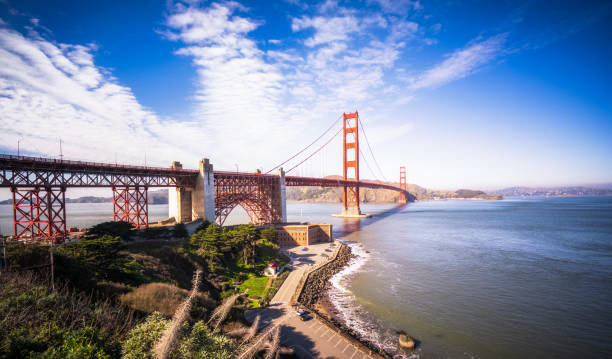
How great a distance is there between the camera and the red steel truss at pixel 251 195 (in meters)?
39.0

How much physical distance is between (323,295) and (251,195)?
83.2ft

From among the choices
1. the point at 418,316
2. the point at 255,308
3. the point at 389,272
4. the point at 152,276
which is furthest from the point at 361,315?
the point at 152,276

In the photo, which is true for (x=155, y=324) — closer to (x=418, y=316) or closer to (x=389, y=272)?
(x=418, y=316)

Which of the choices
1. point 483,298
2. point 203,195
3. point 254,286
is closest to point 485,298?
point 483,298

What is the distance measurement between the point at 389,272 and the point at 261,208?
2644 centimetres

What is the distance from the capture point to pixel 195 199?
32938mm

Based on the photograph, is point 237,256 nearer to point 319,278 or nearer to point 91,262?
point 319,278

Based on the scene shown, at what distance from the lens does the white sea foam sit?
15868mm

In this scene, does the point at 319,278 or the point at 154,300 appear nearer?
the point at 154,300

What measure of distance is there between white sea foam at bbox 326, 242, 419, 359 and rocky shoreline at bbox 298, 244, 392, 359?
0.52 meters

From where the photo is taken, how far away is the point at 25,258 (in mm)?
10367

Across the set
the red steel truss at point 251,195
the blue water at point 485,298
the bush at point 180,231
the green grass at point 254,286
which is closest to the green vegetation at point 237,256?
the green grass at point 254,286

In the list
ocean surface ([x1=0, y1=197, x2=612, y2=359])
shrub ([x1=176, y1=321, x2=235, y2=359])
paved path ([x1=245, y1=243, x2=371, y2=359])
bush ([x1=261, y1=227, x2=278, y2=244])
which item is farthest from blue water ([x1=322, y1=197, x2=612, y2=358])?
shrub ([x1=176, y1=321, x2=235, y2=359])

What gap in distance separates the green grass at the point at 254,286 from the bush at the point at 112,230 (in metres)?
10.3
